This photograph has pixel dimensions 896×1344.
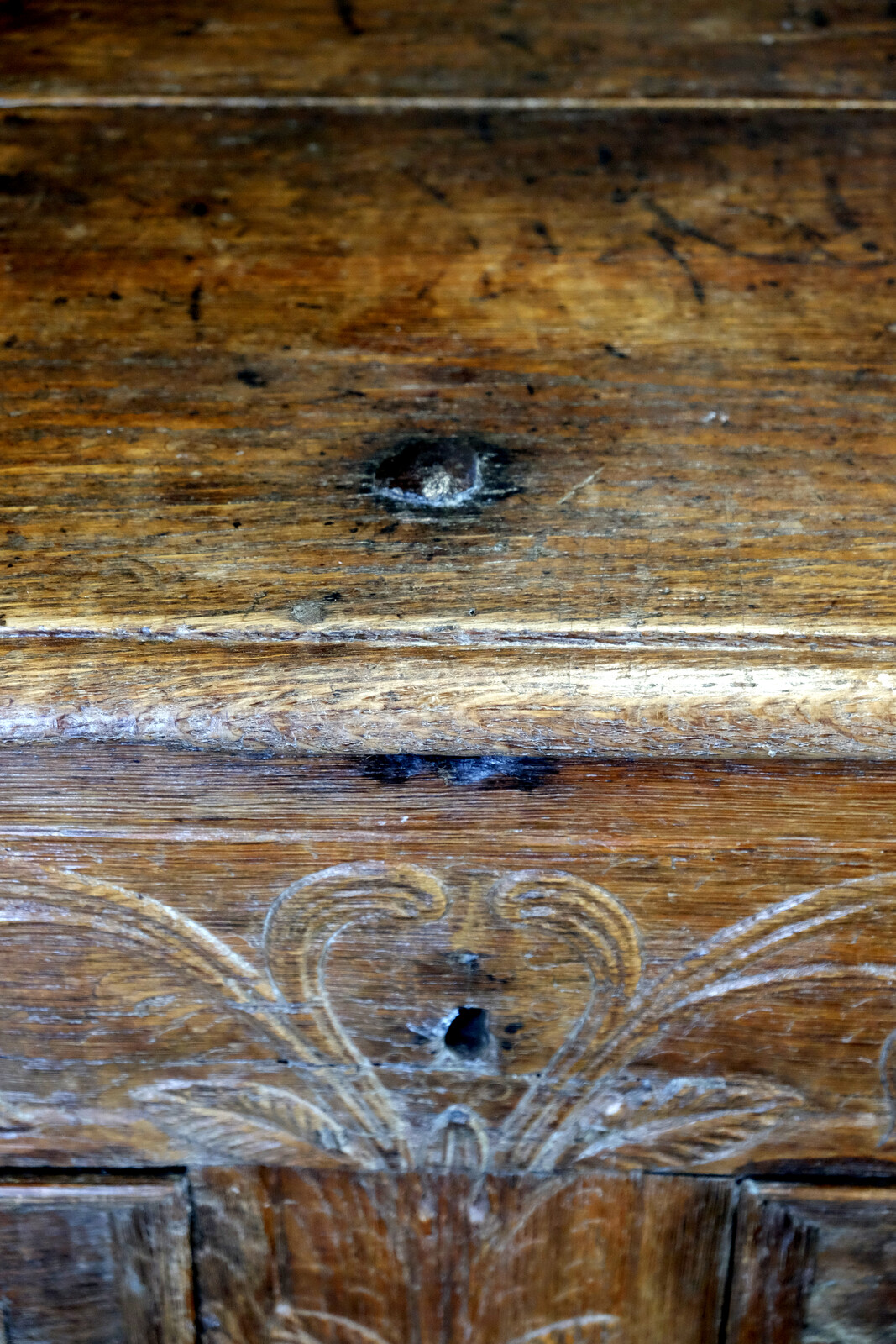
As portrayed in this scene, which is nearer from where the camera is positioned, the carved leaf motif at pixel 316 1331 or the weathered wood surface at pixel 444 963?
the weathered wood surface at pixel 444 963

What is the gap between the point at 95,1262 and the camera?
46 cm

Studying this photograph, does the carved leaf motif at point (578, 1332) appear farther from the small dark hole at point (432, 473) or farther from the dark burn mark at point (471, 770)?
the small dark hole at point (432, 473)

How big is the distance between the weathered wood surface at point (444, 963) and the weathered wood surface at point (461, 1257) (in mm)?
19

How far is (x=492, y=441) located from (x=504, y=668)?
12 cm

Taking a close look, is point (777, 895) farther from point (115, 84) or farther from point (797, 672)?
point (115, 84)

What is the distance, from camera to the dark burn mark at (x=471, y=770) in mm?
367

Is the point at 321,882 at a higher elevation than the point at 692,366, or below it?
below

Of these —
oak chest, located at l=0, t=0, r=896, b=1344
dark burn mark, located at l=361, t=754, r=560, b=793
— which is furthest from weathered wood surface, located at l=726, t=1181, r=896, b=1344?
dark burn mark, located at l=361, t=754, r=560, b=793

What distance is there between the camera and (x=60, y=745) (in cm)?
36

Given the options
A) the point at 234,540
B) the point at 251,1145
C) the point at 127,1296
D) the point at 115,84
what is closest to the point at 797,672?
the point at 234,540

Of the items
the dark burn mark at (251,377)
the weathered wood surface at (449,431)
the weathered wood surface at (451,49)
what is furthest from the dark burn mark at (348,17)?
the dark burn mark at (251,377)

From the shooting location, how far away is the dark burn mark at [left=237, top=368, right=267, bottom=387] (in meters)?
0.44

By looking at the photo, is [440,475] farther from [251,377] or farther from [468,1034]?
[468,1034]

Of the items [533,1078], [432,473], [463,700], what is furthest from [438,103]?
[533,1078]
